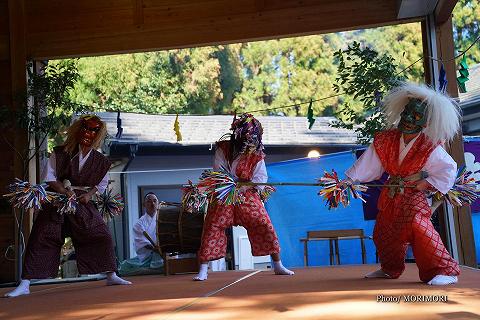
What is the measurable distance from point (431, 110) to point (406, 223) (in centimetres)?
76

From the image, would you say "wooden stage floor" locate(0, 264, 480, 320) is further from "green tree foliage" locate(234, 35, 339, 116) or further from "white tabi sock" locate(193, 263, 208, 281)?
"green tree foliage" locate(234, 35, 339, 116)

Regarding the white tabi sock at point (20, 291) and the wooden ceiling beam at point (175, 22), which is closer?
the white tabi sock at point (20, 291)

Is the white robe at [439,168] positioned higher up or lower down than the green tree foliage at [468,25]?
lower down

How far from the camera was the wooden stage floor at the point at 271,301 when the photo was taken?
9.49ft

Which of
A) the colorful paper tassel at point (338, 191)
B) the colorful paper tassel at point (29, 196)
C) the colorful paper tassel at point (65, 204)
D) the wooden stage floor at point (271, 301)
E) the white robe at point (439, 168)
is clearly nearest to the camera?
the wooden stage floor at point (271, 301)

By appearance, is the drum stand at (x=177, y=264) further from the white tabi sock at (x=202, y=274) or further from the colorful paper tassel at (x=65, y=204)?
the colorful paper tassel at (x=65, y=204)

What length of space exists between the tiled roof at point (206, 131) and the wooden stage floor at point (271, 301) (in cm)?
665

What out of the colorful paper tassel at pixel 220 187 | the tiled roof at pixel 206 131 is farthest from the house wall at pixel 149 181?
the colorful paper tassel at pixel 220 187

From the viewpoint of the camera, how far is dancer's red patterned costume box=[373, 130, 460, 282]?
418 centimetres

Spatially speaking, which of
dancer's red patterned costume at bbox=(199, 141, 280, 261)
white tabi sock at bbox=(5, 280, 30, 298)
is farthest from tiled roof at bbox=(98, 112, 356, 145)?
white tabi sock at bbox=(5, 280, 30, 298)

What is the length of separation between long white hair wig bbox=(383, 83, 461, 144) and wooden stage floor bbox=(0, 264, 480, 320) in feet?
3.12

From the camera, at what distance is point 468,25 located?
59.9 ft

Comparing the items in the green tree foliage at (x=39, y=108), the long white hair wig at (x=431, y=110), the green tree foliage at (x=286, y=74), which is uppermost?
the green tree foliage at (x=286, y=74)

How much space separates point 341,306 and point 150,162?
8.72 m
